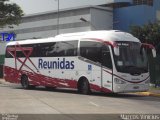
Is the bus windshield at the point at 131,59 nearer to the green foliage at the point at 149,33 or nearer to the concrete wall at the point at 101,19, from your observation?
the green foliage at the point at 149,33

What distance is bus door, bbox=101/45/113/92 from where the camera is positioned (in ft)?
81.2

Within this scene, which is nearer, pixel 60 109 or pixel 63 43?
pixel 60 109

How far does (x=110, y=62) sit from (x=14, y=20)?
72.7 feet

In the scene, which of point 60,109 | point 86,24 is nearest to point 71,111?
point 60,109

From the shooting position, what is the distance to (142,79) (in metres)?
25.2

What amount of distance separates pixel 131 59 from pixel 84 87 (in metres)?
3.35

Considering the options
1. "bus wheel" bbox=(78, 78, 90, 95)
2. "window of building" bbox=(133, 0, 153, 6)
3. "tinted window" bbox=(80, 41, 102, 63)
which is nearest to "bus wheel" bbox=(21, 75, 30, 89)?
"bus wheel" bbox=(78, 78, 90, 95)

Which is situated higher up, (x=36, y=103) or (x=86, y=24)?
(x=86, y=24)

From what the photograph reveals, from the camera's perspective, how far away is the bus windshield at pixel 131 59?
968 inches

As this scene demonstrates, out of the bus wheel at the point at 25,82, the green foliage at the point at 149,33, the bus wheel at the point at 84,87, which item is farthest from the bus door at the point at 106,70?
the green foliage at the point at 149,33

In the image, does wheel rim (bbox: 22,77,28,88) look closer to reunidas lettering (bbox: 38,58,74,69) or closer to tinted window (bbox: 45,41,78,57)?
reunidas lettering (bbox: 38,58,74,69)

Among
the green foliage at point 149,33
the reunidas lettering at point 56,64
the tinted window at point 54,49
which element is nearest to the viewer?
the tinted window at point 54,49

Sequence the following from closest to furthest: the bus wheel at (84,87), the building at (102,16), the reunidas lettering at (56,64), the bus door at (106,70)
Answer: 1. the bus door at (106,70)
2. the bus wheel at (84,87)
3. the reunidas lettering at (56,64)
4. the building at (102,16)

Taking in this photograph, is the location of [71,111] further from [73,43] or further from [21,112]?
[73,43]
